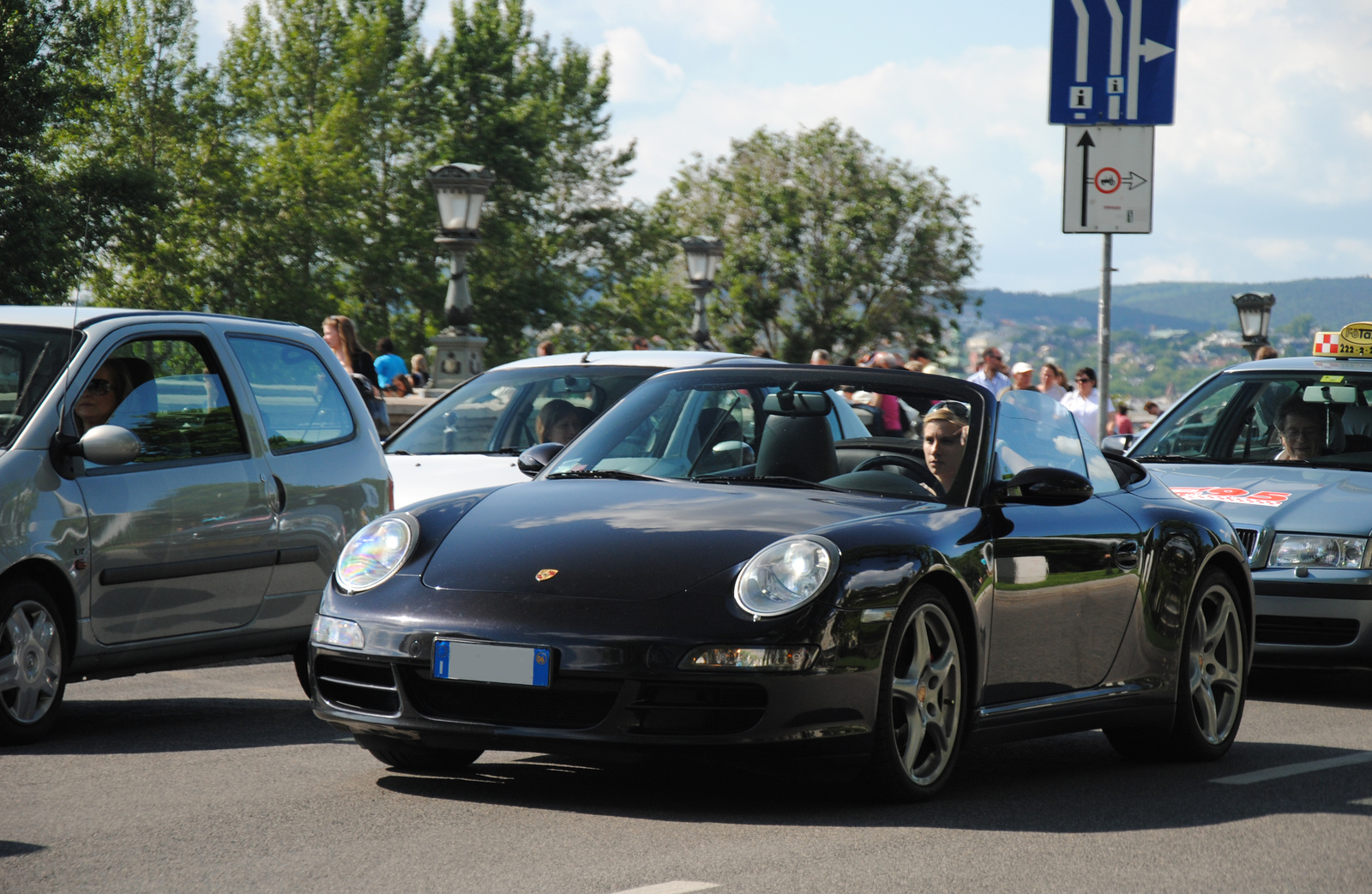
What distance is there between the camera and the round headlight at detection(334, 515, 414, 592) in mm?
5531

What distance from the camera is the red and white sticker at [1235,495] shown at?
9.34 m

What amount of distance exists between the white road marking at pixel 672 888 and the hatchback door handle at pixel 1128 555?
2.68 meters

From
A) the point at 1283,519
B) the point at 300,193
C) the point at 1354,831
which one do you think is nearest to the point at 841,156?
the point at 300,193

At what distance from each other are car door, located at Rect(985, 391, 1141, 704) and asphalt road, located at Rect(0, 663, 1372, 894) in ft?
1.31

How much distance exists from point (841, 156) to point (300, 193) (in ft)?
60.2

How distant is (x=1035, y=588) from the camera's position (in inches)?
238

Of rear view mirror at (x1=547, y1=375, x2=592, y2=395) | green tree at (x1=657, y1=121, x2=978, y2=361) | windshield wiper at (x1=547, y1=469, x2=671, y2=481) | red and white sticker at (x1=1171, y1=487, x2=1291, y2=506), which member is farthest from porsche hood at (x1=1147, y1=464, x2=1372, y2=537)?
green tree at (x1=657, y1=121, x2=978, y2=361)

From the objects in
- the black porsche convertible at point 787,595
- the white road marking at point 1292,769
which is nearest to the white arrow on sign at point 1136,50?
the black porsche convertible at point 787,595

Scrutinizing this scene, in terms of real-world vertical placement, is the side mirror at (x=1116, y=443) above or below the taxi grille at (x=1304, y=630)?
above

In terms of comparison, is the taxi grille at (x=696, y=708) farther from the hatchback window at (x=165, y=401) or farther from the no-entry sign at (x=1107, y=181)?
the no-entry sign at (x=1107, y=181)

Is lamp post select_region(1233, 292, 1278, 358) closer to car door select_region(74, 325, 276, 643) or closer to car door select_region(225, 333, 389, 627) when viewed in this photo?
car door select_region(225, 333, 389, 627)

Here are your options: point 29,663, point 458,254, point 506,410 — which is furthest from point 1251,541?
point 458,254

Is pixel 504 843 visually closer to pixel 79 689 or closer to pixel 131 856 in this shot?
pixel 131 856

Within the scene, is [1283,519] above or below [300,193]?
below
